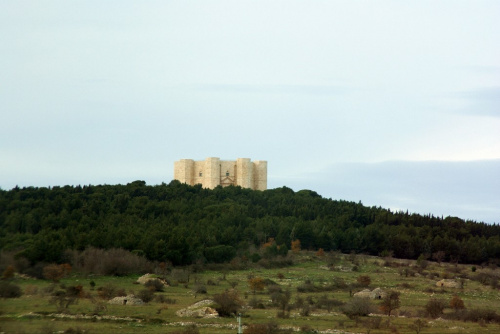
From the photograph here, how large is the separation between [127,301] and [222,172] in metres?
65.1

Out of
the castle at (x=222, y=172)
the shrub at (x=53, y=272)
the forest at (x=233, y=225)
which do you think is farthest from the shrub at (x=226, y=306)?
the castle at (x=222, y=172)

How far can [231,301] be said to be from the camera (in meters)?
32.7

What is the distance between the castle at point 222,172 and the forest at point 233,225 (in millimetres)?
3148

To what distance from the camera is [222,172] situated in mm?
100438

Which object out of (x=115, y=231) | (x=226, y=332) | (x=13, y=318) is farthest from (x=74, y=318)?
(x=115, y=231)

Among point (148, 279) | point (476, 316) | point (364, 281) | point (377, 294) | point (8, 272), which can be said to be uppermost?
point (8, 272)

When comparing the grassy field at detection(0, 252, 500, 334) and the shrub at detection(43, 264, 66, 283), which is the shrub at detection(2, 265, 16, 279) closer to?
the grassy field at detection(0, 252, 500, 334)

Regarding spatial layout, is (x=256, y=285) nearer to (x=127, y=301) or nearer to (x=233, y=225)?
(x=127, y=301)

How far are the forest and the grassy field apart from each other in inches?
230

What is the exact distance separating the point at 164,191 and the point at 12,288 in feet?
207

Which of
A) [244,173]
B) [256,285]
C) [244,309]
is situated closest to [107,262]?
[256,285]

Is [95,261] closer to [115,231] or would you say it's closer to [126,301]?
[115,231]

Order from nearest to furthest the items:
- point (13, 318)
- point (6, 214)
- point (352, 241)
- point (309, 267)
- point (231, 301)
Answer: point (6, 214) → point (13, 318) → point (231, 301) → point (309, 267) → point (352, 241)

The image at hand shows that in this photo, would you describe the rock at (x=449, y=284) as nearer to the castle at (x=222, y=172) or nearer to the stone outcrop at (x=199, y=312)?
the stone outcrop at (x=199, y=312)
